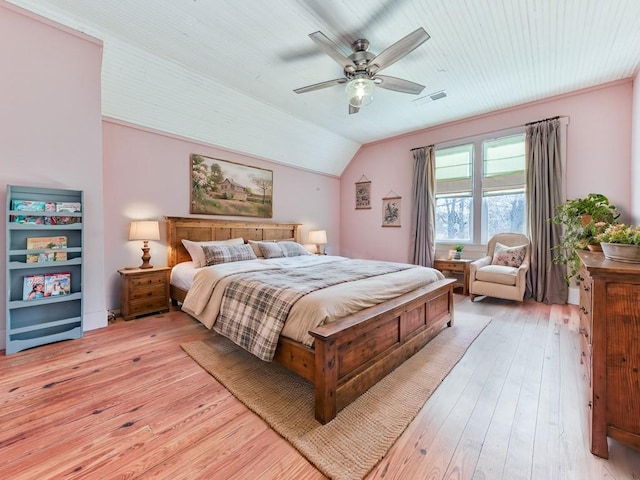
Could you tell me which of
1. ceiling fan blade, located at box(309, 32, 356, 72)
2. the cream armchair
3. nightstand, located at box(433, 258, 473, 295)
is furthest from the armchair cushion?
ceiling fan blade, located at box(309, 32, 356, 72)

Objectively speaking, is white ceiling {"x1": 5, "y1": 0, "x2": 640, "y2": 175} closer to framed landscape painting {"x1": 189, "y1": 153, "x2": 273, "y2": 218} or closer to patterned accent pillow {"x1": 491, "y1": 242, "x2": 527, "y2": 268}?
framed landscape painting {"x1": 189, "y1": 153, "x2": 273, "y2": 218}

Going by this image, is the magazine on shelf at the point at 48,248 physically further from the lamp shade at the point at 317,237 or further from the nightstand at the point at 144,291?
the lamp shade at the point at 317,237

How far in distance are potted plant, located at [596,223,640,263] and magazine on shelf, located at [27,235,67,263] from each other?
430 centimetres

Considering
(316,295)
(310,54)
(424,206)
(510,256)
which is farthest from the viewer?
(424,206)

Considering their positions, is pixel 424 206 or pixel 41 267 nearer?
pixel 41 267

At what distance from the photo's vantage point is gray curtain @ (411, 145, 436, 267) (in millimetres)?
5109

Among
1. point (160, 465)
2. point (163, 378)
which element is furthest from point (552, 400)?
point (163, 378)

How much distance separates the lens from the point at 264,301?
2.14 metres

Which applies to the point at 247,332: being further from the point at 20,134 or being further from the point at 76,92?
the point at 76,92

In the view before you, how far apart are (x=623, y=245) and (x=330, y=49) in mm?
2418

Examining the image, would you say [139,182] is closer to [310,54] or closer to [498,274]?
[310,54]

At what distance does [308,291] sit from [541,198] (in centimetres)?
403

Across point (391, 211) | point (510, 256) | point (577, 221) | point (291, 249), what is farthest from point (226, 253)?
point (577, 221)

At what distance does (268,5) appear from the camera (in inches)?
92.6
